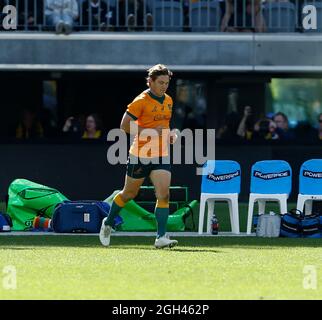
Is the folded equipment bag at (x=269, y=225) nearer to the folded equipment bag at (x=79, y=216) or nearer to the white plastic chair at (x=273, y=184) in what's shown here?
the white plastic chair at (x=273, y=184)

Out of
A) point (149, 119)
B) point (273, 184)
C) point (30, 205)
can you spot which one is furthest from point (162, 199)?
point (30, 205)

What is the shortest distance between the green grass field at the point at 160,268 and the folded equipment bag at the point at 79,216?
584mm

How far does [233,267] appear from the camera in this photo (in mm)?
12883

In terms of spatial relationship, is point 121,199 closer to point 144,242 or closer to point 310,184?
point 144,242

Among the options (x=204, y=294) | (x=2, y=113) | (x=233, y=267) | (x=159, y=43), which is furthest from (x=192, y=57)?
(x=204, y=294)

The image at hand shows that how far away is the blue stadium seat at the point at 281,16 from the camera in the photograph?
24312mm

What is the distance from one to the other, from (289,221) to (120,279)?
17.6 ft

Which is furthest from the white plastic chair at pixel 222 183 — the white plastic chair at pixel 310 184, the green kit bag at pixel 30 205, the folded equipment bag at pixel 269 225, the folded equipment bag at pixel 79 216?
the green kit bag at pixel 30 205

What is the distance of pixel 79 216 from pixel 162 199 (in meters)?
2.60

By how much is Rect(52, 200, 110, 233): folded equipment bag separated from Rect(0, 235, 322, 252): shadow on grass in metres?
0.47

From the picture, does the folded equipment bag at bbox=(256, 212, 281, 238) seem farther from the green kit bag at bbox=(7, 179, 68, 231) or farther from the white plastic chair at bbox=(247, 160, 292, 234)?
the green kit bag at bbox=(7, 179, 68, 231)

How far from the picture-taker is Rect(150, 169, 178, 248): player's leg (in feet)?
48.5

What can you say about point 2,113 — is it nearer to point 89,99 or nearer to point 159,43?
point 89,99
